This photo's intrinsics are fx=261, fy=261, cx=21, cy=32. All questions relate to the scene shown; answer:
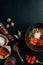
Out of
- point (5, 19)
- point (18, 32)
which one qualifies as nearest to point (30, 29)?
point (18, 32)

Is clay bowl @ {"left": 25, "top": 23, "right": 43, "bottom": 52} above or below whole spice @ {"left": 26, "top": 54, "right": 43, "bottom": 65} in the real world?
above

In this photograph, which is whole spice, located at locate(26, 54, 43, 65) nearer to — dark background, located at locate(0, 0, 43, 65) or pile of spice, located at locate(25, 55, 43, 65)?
pile of spice, located at locate(25, 55, 43, 65)

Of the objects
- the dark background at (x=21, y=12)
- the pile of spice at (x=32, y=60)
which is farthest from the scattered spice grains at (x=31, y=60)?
the dark background at (x=21, y=12)

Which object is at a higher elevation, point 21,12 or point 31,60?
point 21,12

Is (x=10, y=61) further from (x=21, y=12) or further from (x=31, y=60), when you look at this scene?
(x=21, y=12)

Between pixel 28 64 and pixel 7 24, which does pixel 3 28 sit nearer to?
pixel 7 24

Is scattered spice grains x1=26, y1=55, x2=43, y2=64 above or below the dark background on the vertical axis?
below

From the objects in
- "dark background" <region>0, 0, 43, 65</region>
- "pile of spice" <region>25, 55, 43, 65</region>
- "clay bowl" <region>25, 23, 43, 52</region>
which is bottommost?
"pile of spice" <region>25, 55, 43, 65</region>

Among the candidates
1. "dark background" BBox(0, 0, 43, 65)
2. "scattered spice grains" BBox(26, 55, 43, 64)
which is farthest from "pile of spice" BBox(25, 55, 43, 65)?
"dark background" BBox(0, 0, 43, 65)

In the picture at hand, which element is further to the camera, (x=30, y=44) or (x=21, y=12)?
(x=21, y=12)

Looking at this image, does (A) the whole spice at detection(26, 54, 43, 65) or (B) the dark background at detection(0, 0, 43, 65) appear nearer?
(A) the whole spice at detection(26, 54, 43, 65)

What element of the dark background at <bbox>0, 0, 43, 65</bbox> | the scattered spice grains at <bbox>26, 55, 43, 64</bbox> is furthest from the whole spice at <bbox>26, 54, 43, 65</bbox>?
the dark background at <bbox>0, 0, 43, 65</bbox>

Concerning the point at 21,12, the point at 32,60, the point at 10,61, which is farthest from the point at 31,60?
the point at 21,12

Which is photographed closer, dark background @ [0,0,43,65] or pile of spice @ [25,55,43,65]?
pile of spice @ [25,55,43,65]
